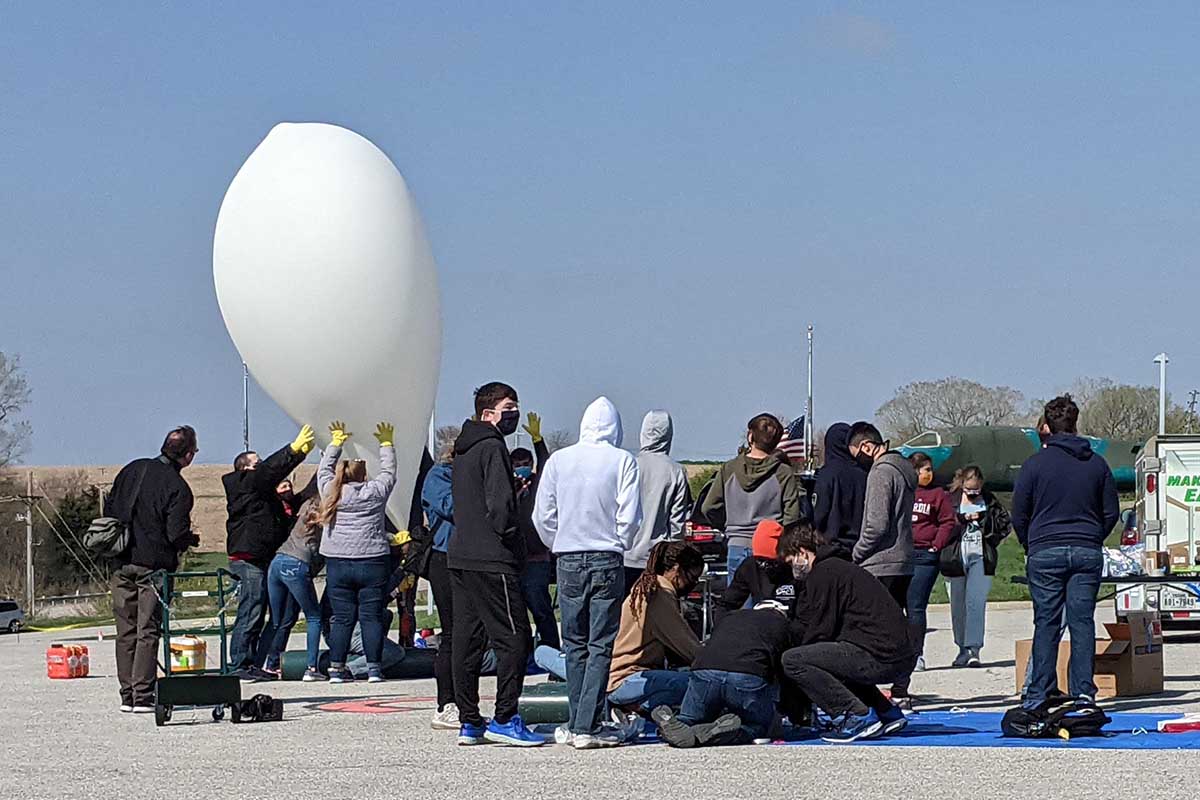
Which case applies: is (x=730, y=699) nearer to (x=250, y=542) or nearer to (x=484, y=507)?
(x=484, y=507)

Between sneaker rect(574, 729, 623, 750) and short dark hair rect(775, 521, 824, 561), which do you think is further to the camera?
short dark hair rect(775, 521, 824, 561)

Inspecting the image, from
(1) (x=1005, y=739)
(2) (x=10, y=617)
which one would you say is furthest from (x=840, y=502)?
(2) (x=10, y=617)

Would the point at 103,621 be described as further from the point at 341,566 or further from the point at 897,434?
the point at 897,434

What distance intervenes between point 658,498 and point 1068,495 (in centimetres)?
250

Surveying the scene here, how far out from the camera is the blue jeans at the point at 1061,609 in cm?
1055

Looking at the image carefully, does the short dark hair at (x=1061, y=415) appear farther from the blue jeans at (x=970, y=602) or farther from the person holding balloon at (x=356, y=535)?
the person holding balloon at (x=356, y=535)

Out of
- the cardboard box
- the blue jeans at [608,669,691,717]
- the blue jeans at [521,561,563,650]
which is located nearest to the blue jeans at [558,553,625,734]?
the blue jeans at [608,669,691,717]

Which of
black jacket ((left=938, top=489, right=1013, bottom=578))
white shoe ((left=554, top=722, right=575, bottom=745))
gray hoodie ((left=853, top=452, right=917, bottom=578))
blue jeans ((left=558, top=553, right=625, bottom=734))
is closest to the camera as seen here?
blue jeans ((left=558, top=553, right=625, bottom=734))

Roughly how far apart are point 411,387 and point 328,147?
6.62ft

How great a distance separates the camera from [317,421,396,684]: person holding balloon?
13281mm

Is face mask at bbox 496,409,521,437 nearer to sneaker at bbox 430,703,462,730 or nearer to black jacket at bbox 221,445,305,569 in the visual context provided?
sneaker at bbox 430,703,462,730

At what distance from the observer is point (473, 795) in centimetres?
782

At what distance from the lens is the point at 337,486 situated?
13359mm

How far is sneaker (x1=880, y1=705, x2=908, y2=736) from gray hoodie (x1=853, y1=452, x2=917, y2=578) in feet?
4.49
